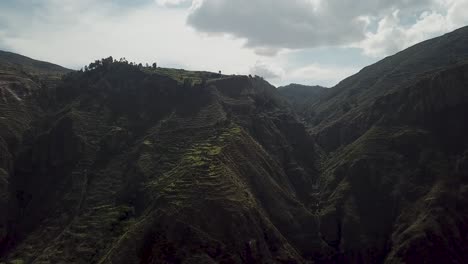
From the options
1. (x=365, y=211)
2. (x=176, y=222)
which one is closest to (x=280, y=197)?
(x=365, y=211)

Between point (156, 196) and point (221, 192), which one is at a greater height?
point (221, 192)

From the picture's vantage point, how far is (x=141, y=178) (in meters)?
161

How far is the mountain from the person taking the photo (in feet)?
439

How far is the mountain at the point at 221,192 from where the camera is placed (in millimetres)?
133875

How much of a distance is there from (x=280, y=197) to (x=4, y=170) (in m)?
105

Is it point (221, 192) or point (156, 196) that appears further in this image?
point (156, 196)

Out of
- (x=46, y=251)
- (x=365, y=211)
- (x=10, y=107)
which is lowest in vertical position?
(x=46, y=251)

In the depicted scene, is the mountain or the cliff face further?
the mountain

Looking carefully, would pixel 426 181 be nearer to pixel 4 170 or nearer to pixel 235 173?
pixel 235 173

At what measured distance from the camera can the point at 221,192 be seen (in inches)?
5605

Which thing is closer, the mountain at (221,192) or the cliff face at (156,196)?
the cliff face at (156,196)

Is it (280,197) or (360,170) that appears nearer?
(280,197)

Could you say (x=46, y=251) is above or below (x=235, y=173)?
below

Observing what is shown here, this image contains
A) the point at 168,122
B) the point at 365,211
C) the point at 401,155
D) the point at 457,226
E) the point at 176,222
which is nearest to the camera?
the point at 176,222
